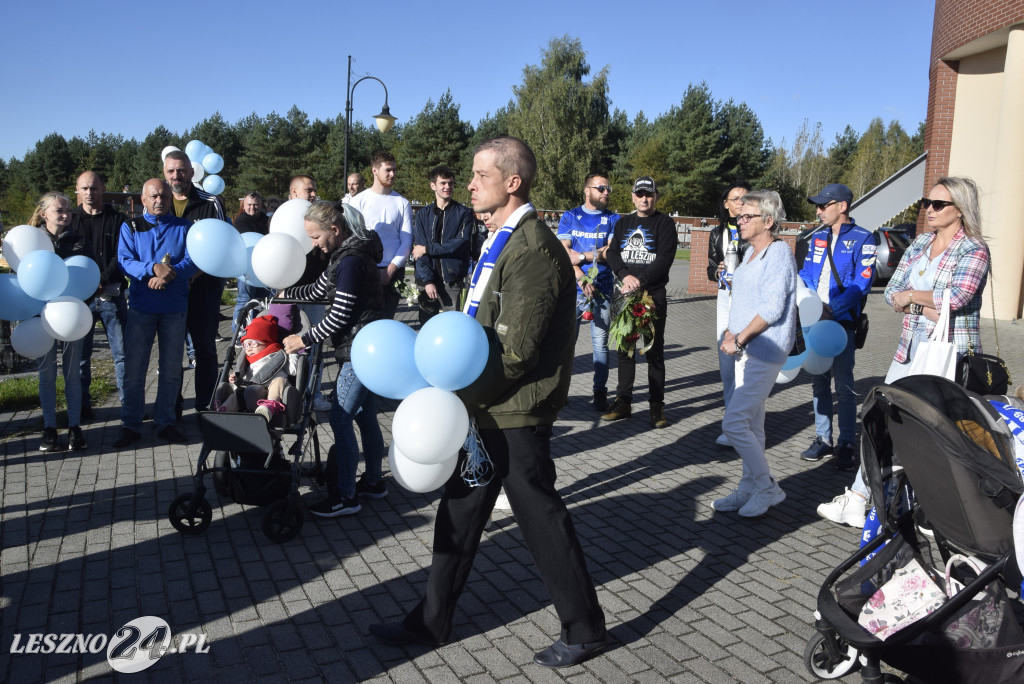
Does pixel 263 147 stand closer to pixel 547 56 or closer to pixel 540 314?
pixel 547 56

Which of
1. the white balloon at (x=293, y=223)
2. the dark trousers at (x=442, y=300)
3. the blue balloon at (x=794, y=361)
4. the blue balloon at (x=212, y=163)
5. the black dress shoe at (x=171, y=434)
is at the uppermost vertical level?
the blue balloon at (x=212, y=163)

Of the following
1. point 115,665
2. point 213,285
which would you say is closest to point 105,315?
point 213,285

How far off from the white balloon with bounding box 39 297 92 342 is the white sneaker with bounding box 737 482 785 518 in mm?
4843

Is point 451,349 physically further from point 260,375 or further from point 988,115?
point 988,115

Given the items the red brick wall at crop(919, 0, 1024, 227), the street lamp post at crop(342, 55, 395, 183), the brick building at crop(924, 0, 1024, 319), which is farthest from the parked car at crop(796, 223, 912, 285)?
the street lamp post at crop(342, 55, 395, 183)

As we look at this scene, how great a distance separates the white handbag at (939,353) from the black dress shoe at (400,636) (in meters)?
2.96

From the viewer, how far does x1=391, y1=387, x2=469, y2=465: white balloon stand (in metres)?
2.99

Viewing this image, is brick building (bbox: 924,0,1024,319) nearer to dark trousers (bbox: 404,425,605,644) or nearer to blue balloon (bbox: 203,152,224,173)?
blue balloon (bbox: 203,152,224,173)

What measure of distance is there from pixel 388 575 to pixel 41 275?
3298 mm

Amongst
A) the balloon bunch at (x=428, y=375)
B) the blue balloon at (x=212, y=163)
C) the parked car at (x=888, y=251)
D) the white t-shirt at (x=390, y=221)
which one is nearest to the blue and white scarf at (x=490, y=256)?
the balloon bunch at (x=428, y=375)

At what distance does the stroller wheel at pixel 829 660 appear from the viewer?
133 inches

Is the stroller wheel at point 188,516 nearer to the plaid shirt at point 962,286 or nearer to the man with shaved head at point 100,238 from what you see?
the man with shaved head at point 100,238

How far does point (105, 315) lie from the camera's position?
284 inches

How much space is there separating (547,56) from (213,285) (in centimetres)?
5637
